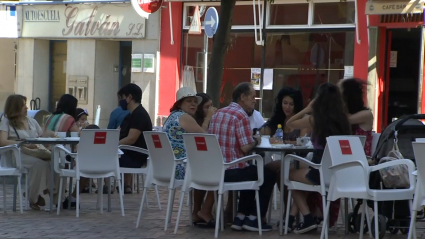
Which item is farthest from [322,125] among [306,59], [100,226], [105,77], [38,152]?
[105,77]

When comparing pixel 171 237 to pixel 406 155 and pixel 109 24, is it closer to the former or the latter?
pixel 406 155

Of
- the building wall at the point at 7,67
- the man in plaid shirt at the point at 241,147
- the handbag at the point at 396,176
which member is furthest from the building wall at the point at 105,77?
the handbag at the point at 396,176

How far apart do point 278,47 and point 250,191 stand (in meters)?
10.3

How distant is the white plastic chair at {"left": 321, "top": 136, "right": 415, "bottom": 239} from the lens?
7.75 m

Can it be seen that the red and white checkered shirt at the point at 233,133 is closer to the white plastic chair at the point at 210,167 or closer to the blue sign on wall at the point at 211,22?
Result: the white plastic chair at the point at 210,167

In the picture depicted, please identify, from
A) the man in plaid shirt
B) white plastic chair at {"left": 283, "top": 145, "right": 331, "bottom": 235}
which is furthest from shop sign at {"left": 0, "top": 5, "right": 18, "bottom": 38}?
white plastic chair at {"left": 283, "top": 145, "right": 331, "bottom": 235}

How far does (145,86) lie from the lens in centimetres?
2044

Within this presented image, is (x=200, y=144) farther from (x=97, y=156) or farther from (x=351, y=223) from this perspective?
(x=97, y=156)

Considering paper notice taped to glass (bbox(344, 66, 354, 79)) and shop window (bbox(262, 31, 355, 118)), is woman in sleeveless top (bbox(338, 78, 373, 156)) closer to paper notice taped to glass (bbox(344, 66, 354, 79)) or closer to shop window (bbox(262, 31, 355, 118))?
paper notice taped to glass (bbox(344, 66, 354, 79))

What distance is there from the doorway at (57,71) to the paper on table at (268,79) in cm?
629

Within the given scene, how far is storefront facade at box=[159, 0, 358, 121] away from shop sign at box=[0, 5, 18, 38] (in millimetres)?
4943

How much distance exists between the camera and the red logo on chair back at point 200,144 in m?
8.40

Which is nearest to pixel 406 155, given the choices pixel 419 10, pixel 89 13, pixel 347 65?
pixel 419 10

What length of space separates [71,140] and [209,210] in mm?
2063
